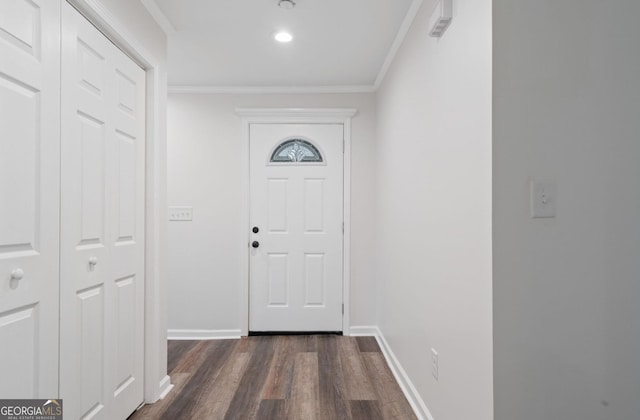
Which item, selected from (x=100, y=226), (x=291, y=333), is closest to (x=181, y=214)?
(x=291, y=333)

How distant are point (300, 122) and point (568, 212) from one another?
8.97 ft

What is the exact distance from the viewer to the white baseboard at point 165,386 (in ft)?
7.86

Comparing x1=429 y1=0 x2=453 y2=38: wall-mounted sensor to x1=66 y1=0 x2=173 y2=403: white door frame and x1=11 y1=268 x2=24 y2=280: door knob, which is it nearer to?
x1=66 y1=0 x2=173 y2=403: white door frame

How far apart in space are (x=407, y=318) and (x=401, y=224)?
2.06ft

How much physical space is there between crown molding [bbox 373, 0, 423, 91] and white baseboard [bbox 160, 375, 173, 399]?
273cm

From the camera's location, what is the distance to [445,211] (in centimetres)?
178

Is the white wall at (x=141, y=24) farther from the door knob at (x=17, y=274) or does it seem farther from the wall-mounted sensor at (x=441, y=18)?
the wall-mounted sensor at (x=441, y=18)

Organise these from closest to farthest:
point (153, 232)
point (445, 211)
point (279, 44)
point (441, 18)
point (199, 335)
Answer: point (441, 18)
point (445, 211)
point (153, 232)
point (279, 44)
point (199, 335)

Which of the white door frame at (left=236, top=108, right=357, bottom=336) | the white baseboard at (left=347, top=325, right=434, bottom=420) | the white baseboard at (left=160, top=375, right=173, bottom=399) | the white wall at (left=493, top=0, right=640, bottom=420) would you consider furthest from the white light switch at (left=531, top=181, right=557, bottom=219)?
the white door frame at (left=236, top=108, right=357, bottom=336)

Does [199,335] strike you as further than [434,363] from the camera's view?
Yes

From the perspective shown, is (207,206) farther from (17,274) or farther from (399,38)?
(17,274)

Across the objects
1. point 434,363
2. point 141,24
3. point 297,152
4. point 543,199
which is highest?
point 141,24

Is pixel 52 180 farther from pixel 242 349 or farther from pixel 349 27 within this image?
pixel 242 349

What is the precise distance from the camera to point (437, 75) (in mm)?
1876
